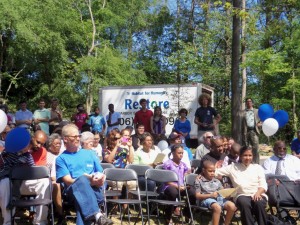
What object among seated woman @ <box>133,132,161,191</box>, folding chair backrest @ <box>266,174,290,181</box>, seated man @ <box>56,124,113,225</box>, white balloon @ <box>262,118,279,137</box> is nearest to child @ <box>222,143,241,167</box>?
folding chair backrest @ <box>266,174,290,181</box>

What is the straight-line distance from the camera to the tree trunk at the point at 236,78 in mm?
11852

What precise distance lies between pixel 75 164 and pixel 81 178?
0.34 m

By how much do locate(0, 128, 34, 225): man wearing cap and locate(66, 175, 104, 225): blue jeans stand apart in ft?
2.81

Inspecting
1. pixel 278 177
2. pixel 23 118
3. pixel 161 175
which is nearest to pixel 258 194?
pixel 278 177

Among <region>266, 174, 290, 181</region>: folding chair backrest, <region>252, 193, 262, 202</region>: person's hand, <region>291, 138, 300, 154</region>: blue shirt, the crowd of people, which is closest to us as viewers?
the crowd of people

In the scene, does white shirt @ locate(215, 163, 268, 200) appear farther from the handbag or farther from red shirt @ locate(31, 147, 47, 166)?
red shirt @ locate(31, 147, 47, 166)

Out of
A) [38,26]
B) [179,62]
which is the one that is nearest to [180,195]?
[38,26]

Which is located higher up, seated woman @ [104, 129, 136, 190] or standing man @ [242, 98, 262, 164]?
standing man @ [242, 98, 262, 164]

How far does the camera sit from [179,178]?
8219 mm

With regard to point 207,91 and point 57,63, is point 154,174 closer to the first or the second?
point 207,91

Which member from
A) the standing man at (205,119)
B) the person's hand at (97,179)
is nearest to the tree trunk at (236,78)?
the standing man at (205,119)

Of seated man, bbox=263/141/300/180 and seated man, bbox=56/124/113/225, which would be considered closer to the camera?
seated man, bbox=56/124/113/225

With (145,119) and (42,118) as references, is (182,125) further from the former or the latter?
(42,118)

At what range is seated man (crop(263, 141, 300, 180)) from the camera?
9008 millimetres
